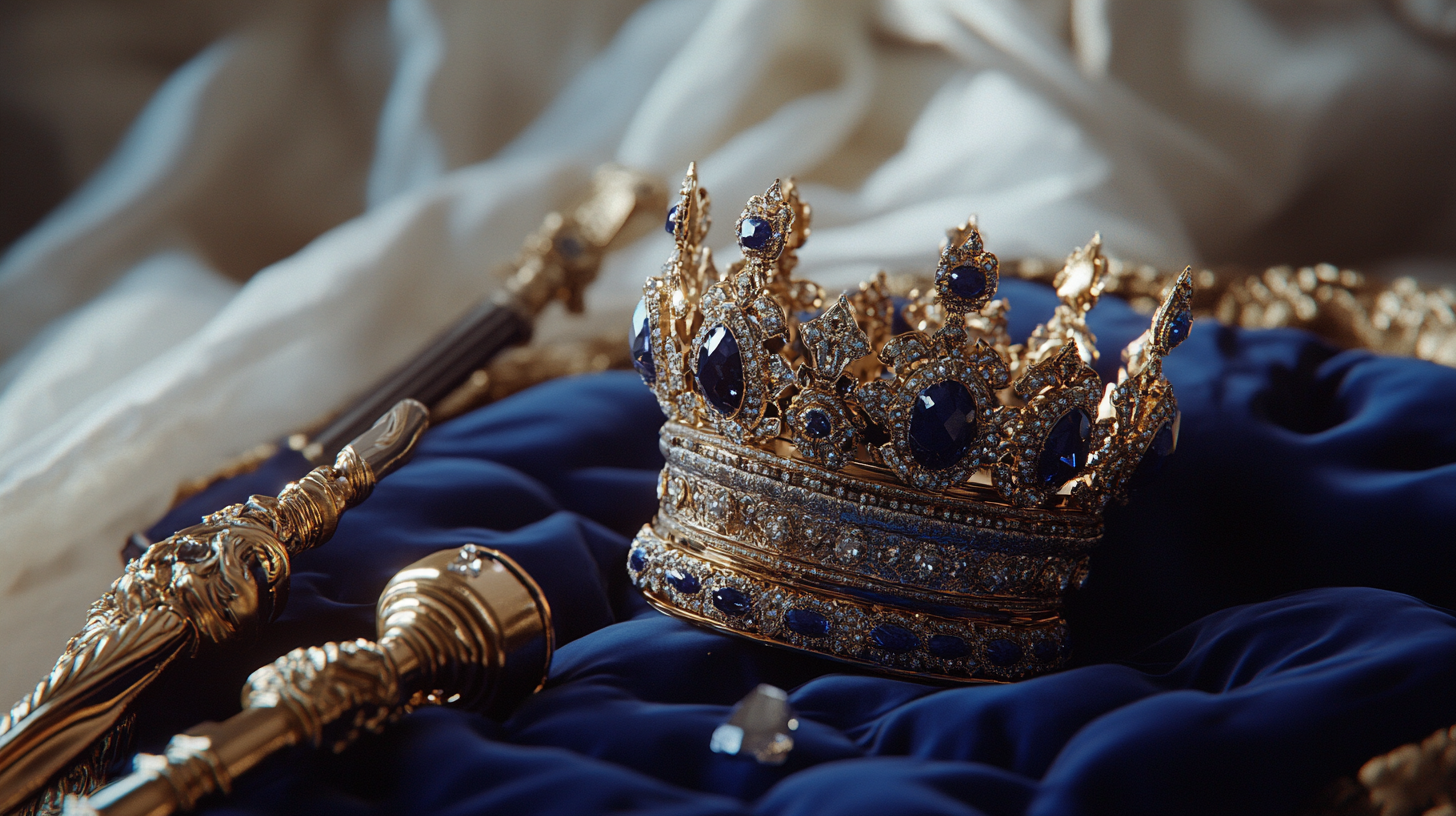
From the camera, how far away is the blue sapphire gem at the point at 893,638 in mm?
684

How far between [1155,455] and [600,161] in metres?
1.01

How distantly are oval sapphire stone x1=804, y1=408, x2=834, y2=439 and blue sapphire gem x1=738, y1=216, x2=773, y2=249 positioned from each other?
4.6 inches

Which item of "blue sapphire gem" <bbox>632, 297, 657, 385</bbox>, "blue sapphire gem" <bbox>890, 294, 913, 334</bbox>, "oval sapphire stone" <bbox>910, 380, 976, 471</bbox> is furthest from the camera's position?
"blue sapphire gem" <bbox>890, 294, 913, 334</bbox>

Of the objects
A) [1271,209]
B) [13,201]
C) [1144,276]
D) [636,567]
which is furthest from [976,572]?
[13,201]

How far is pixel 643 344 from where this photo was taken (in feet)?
2.55

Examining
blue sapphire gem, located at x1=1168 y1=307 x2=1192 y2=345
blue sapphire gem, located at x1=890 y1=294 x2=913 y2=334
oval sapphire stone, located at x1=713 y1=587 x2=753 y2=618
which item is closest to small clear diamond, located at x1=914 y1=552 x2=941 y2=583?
oval sapphire stone, located at x1=713 y1=587 x2=753 y2=618

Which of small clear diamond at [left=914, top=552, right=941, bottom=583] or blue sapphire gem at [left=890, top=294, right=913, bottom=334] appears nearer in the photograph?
small clear diamond at [left=914, top=552, right=941, bottom=583]

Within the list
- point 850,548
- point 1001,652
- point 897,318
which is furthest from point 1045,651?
point 897,318

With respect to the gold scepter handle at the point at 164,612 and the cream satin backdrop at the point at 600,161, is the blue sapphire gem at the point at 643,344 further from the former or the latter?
the cream satin backdrop at the point at 600,161

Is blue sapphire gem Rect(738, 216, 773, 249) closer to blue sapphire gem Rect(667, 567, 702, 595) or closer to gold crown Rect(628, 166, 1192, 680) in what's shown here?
gold crown Rect(628, 166, 1192, 680)

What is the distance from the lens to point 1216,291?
3.89 feet

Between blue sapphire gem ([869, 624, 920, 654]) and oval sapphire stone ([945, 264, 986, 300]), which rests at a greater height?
oval sapphire stone ([945, 264, 986, 300])

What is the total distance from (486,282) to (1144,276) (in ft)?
2.63

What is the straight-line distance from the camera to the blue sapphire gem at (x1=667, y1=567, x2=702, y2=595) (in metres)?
0.72
